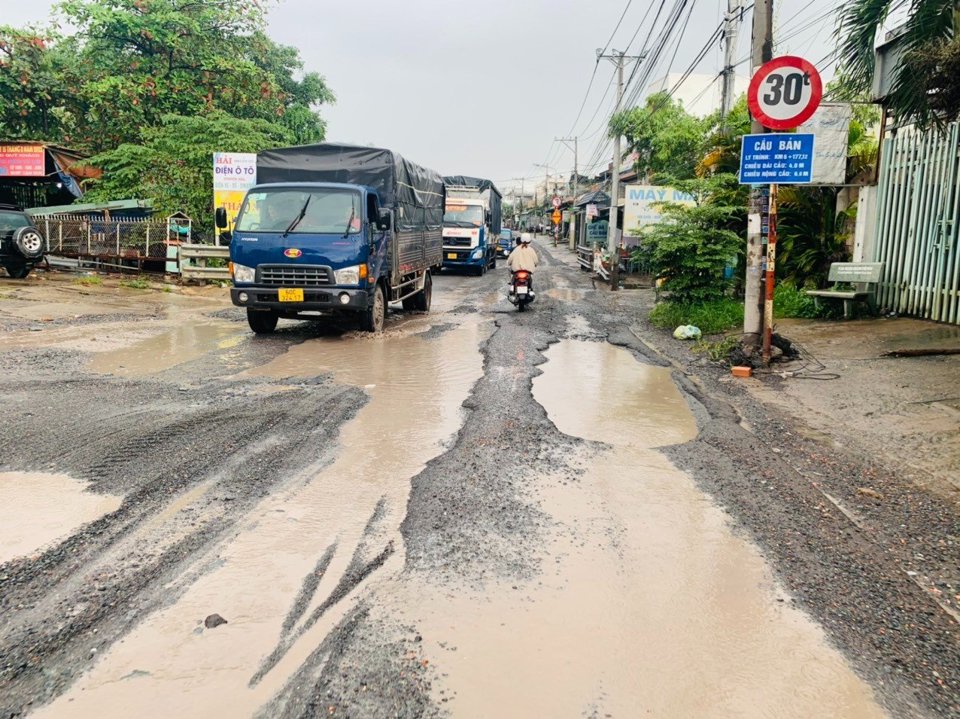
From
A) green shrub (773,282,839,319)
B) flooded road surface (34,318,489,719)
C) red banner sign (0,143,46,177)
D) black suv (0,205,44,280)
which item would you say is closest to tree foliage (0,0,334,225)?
red banner sign (0,143,46,177)

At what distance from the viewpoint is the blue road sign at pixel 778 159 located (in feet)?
26.3

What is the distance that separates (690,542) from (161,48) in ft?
97.0

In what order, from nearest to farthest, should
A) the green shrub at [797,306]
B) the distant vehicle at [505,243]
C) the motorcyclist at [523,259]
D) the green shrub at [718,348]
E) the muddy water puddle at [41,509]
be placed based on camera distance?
the muddy water puddle at [41,509]
the green shrub at [718,348]
the green shrub at [797,306]
the motorcyclist at [523,259]
the distant vehicle at [505,243]

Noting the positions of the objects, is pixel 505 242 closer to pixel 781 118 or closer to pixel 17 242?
pixel 17 242

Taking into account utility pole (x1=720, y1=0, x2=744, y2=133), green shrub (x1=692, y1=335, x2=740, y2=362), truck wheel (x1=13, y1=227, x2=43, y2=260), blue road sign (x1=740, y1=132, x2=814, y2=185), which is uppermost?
utility pole (x1=720, y1=0, x2=744, y2=133)

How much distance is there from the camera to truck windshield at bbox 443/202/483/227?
26281 millimetres

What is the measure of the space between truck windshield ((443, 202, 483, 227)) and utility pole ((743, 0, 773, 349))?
17.8 meters

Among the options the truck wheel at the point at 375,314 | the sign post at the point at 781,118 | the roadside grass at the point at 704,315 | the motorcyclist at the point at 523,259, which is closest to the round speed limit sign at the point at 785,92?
the sign post at the point at 781,118

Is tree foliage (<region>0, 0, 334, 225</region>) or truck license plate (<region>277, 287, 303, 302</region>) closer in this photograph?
truck license plate (<region>277, 287, 303, 302</region>)

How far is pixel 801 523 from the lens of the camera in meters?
4.19

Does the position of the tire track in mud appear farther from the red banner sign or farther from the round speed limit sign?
the red banner sign

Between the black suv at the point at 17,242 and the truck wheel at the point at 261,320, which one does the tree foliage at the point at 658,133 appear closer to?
the black suv at the point at 17,242

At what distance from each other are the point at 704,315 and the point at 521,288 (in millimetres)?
3926

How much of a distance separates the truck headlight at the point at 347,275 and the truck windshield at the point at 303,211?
0.54 m
